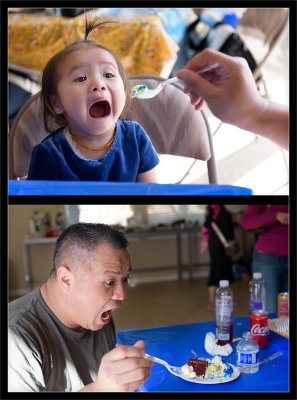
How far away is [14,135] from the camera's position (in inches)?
42.0

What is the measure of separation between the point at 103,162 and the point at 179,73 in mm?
295

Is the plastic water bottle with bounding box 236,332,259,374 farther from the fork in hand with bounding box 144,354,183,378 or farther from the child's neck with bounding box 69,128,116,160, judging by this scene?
the child's neck with bounding box 69,128,116,160

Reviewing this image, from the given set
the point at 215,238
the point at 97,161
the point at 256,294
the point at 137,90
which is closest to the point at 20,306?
the point at 97,161

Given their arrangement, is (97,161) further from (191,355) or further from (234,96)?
(191,355)

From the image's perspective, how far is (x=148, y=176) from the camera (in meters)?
1.09

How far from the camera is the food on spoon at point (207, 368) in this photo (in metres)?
1.15

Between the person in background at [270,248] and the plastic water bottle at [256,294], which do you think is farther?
the person in background at [270,248]

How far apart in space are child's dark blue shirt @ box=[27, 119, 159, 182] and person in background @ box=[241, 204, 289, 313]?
619 mm

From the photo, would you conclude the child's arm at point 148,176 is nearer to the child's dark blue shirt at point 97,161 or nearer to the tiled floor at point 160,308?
the child's dark blue shirt at point 97,161

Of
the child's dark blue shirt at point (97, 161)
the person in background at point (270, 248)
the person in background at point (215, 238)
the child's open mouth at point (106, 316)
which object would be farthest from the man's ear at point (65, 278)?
the person in background at point (215, 238)

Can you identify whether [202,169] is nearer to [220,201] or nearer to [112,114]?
[220,201]

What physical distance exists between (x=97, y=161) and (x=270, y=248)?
1.06 m

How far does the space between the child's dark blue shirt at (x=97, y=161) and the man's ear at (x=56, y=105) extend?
5cm

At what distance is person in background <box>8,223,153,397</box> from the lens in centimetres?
104
